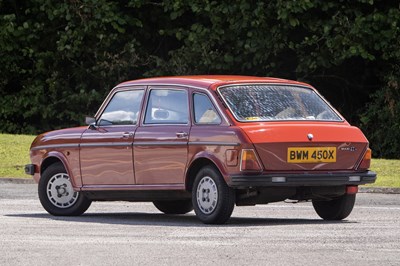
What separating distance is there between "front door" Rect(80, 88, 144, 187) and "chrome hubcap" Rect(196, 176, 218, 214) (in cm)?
123

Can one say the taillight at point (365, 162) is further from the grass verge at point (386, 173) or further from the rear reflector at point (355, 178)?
the grass verge at point (386, 173)

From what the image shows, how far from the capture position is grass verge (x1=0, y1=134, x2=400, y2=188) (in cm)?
2319

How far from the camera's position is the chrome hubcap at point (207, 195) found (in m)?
14.4

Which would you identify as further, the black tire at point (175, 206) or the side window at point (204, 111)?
the black tire at point (175, 206)

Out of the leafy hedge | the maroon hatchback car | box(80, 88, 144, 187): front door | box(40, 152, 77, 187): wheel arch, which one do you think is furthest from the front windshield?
the leafy hedge

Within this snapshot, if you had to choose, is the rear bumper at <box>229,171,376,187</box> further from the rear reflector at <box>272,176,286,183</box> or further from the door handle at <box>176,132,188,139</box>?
the door handle at <box>176,132,188,139</box>

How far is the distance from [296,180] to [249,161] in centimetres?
56

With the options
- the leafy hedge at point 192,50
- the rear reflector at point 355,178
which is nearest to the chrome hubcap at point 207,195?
the rear reflector at point 355,178

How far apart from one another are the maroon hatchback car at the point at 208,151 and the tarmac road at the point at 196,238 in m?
0.33

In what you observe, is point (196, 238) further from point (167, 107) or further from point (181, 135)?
point (167, 107)

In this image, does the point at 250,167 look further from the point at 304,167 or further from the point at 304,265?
the point at 304,265

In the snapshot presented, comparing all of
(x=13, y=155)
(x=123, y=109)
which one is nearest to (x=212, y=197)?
(x=123, y=109)

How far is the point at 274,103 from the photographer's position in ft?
49.5

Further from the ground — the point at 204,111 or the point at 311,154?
the point at 204,111
